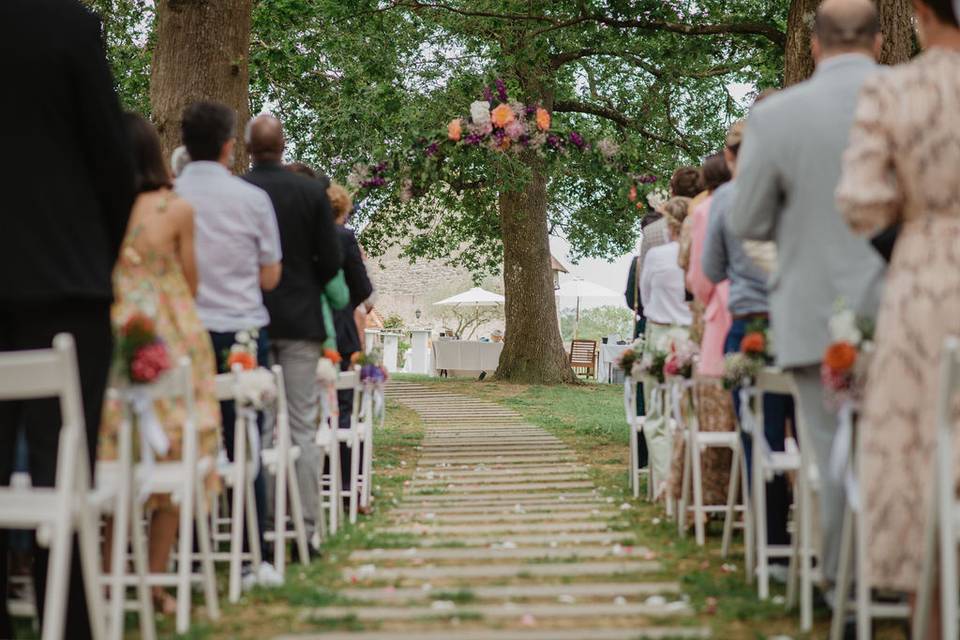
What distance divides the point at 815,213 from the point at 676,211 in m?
3.94

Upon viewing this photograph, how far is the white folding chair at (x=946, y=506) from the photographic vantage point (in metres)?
3.38

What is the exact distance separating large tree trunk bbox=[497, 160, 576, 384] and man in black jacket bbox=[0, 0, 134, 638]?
20.4 metres

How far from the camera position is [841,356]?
4.19 m

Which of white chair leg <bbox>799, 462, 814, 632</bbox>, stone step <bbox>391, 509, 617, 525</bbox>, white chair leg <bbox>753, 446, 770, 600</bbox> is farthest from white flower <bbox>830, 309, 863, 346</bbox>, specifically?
stone step <bbox>391, 509, 617, 525</bbox>

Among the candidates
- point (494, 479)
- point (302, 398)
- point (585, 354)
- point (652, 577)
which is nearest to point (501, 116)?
point (494, 479)

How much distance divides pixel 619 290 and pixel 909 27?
29.7 meters

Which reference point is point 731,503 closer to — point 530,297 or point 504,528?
point 504,528

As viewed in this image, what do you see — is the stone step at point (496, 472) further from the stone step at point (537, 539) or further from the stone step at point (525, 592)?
the stone step at point (525, 592)

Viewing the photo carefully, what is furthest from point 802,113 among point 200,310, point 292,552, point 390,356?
point 390,356

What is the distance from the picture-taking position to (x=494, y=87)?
1295cm

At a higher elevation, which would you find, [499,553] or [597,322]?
[597,322]

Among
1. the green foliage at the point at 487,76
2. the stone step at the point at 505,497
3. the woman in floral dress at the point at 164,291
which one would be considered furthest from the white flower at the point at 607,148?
the woman in floral dress at the point at 164,291

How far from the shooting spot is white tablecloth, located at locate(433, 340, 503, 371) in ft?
103

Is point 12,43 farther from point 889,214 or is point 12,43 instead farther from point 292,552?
point 292,552
